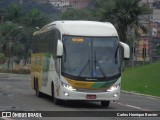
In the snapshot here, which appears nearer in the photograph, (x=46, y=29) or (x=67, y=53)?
(x=67, y=53)

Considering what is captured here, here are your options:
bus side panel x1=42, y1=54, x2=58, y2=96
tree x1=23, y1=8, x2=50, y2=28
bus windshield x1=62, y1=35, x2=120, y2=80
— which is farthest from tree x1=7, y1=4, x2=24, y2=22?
bus windshield x1=62, y1=35, x2=120, y2=80

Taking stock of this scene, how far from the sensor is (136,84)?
141 ft

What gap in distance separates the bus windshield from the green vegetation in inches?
541

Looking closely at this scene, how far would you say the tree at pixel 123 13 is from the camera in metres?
62.7

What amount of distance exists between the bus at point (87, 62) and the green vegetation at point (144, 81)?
13624 millimetres

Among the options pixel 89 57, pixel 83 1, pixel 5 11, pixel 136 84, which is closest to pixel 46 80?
pixel 89 57

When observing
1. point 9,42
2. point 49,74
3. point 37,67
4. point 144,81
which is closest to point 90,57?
point 49,74

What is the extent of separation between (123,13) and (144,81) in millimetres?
20225

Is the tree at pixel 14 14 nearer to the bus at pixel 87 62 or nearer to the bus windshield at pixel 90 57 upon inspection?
the bus at pixel 87 62

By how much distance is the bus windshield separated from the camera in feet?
73.3

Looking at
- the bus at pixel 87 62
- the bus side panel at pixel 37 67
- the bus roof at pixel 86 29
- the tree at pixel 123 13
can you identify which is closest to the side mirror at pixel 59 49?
the bus at pixel 87 62

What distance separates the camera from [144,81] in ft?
142

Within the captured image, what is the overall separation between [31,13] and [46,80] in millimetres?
107713

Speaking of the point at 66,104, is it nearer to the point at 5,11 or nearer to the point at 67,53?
the point at 67,53
